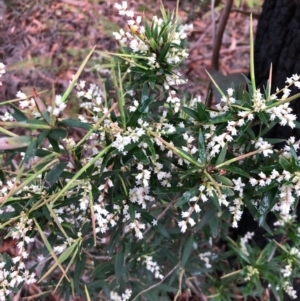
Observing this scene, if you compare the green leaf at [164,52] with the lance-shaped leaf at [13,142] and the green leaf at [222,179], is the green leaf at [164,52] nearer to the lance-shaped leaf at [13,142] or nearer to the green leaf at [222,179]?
the green leaf at [222,179]

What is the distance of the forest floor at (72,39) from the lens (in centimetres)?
249

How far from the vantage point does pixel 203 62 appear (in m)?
2.60

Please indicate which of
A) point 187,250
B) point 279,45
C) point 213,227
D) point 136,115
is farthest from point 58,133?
point 279,45

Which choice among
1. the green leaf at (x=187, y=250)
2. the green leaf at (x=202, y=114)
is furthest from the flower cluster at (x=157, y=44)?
the green leaf at (x=187, y=250)

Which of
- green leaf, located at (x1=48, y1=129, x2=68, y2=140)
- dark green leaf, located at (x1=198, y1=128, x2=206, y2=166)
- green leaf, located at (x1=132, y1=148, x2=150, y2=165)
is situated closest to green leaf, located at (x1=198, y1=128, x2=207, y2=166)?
dark green leaf, located at (x1=198, y1=128, x2=206, y2=166)

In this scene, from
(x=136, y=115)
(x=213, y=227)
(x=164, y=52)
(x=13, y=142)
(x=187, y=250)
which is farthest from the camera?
(x=187, y=250)

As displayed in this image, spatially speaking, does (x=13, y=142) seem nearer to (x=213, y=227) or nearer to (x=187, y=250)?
(x=213, y=227)

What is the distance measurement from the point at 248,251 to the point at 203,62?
4.67 feet

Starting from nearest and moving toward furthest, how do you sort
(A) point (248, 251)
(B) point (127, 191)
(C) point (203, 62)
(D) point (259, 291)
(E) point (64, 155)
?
(E) point (64, 155) < (B) point (127, 191) < (D) point (259, 291) < (A) point (248, 251) < (C) point (203, 62)

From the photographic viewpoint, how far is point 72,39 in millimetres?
2656

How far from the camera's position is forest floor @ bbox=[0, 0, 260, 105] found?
8.18ft

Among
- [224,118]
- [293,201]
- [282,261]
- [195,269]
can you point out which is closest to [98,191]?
[224,118]

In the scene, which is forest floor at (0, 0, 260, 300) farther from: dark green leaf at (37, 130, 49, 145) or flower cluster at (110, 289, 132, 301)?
dark green leaf at (37, 130, 49, 145)

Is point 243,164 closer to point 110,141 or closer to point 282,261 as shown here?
point 110,141
